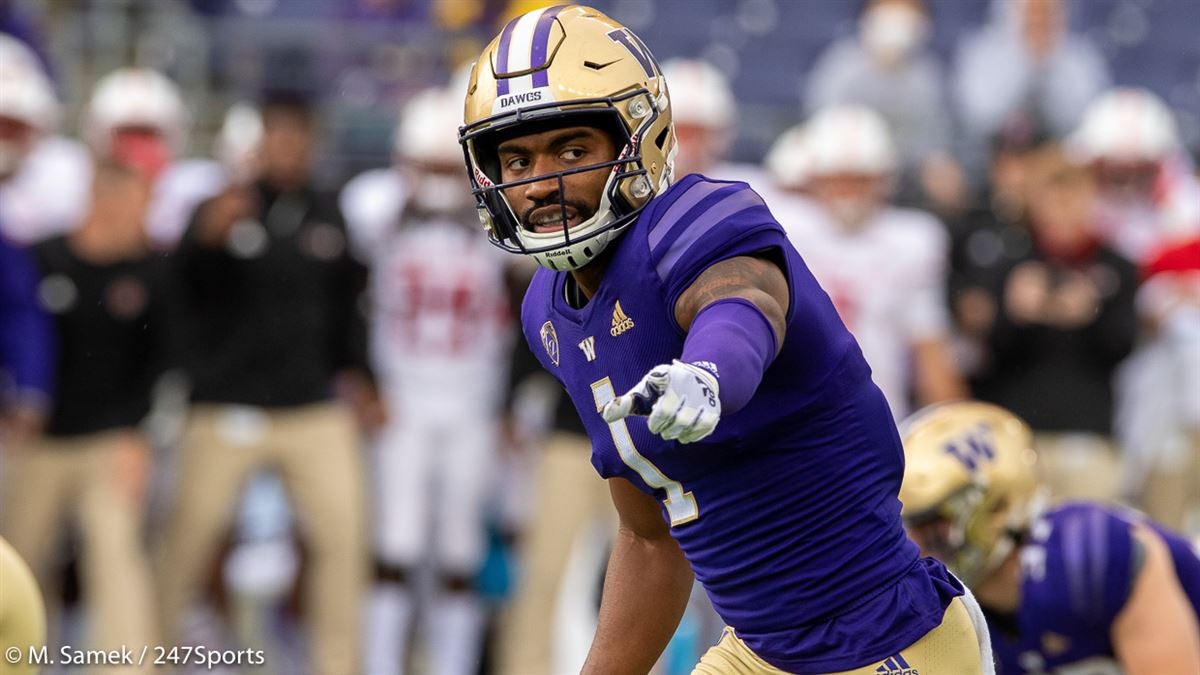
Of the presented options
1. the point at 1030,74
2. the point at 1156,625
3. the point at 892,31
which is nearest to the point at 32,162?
the point at 892,31

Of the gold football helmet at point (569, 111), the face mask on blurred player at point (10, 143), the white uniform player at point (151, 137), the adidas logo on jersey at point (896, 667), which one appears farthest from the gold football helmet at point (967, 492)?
the face mask on blurred player at point (10, 143)

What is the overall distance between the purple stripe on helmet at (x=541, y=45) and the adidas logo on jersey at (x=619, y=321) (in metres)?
0.39

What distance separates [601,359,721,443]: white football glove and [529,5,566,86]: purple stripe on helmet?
0.76 m

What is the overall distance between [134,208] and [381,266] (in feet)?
3.66

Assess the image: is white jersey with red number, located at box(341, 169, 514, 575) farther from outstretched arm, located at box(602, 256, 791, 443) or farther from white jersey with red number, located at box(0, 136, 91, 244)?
outstretched arm, located at box(602, 256, 791, 443)

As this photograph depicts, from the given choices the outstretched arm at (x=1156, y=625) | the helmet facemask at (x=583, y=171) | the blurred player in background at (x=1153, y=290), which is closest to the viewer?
the helmet facemask at (x=583, y=171)

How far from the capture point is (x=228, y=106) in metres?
9.06

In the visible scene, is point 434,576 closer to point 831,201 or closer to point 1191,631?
point 831,201

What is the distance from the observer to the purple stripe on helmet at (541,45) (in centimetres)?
281

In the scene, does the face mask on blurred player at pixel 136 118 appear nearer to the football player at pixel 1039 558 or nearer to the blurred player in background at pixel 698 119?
the blurred player in background at pixel 698 119

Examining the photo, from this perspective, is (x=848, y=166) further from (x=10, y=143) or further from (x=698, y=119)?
(x=10, y=143)

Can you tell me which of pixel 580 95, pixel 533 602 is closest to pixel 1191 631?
pixel 580 95

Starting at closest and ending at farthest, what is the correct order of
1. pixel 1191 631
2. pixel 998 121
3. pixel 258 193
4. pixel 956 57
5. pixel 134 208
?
pixel 1191 631 < pixel 134 208 < pixel 258 193 < pixel 998 121 < pixel 956 57

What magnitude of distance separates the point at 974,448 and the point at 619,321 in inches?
60.8
